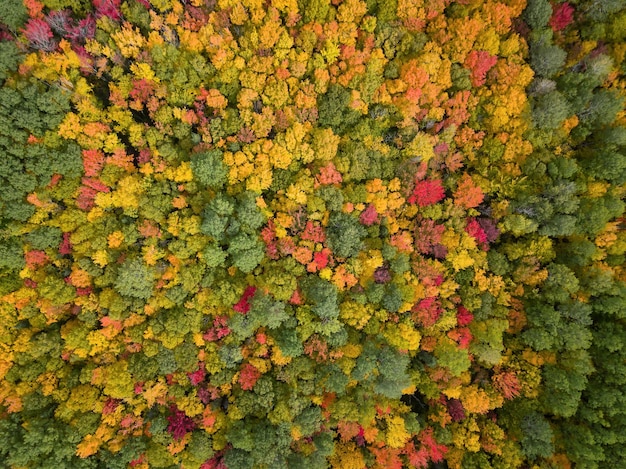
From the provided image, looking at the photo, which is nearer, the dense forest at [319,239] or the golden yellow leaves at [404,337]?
the dense forest at [319,239]

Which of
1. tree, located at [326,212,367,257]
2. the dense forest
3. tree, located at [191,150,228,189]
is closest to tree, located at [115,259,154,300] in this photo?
the dense forest

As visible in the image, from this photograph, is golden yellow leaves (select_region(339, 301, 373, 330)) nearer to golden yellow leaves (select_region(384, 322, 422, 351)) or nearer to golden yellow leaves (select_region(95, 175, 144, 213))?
golden yellow leaves (select_region(384, 322, 422, 351))

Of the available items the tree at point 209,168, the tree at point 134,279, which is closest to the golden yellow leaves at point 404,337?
the tree at point 209,168

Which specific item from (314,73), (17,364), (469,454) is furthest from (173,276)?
(469,454)

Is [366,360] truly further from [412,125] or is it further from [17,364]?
[17,364]

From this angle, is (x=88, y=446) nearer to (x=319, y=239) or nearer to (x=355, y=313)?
(x=355, y=313)

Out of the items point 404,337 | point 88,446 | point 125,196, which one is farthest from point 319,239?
point 88,446

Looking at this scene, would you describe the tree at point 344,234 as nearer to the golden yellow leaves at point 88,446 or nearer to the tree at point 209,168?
the tree at point 209,168

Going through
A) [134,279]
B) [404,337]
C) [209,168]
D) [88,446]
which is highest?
[209,168]
